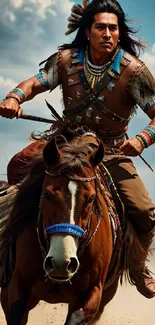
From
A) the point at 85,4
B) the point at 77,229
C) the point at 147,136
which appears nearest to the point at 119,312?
the point at 147,136

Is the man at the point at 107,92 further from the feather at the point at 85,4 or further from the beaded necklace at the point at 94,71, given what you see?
the feather at the point at 85,4

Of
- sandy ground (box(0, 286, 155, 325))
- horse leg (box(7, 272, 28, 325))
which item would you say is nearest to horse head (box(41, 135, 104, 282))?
horse leg (box(7, 272, 28, 325))

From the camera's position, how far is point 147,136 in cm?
616

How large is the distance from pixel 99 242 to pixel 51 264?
95cm

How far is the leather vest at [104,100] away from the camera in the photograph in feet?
21.6

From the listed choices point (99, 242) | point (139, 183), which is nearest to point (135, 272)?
point (139, 183)

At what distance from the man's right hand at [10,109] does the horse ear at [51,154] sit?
3.29 ft

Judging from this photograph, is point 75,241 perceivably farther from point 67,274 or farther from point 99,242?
point 99,242

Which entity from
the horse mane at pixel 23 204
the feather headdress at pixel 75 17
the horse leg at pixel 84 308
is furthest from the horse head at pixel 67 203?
the feather headdress at pixel 75 17

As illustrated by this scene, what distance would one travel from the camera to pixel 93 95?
657cm

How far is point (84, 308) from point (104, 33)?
288 cm

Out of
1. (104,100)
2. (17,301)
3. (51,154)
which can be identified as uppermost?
(104,100)

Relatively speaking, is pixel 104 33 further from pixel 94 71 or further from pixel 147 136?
pixel 147 136

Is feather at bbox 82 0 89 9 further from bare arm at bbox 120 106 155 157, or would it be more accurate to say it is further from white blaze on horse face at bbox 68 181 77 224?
white blaze on horse face at bbox 68 181 77 224
